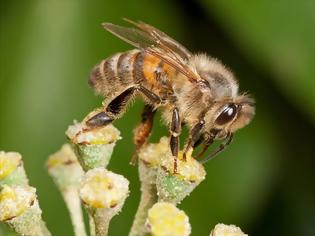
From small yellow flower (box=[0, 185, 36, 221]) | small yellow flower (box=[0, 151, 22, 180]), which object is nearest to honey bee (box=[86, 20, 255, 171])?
small yellow flower (box=[0, 151, 22, 180])

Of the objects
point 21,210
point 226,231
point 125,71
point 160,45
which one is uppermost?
point 160,45

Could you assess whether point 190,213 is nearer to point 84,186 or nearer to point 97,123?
point 97,123

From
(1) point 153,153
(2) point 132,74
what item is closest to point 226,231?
(1) point 153,153

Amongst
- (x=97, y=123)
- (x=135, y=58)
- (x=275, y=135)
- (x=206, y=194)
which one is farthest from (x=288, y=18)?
(x=97, y=123)

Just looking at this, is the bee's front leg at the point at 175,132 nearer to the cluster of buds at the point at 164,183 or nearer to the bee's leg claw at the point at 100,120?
the cluster of buds at the point at 164,183

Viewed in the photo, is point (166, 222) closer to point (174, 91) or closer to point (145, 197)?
point (145, 197)

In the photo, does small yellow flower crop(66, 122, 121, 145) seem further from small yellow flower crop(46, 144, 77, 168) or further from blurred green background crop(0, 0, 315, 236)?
blurred green background crop(0, 0, 315, 236)
